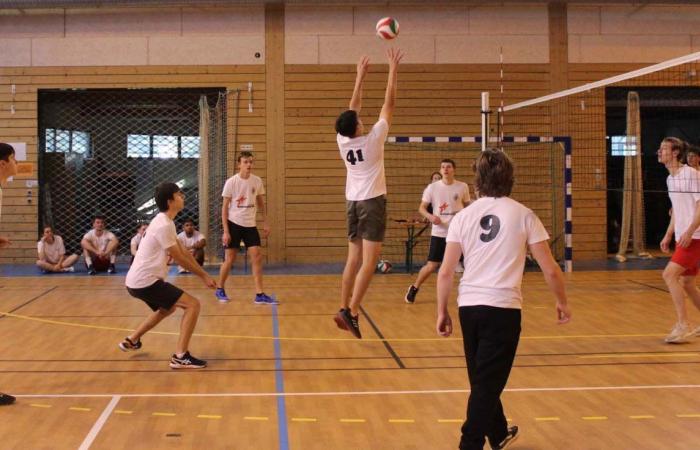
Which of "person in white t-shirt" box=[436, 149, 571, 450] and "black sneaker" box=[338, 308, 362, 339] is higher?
"person in white t-shirt" box=[436, 149, 571, 450]

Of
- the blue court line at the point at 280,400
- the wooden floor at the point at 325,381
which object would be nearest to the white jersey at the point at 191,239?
the wooden floor at the point at 325,381

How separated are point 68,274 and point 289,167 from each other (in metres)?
4.73

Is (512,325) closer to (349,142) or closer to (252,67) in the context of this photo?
(349,142)

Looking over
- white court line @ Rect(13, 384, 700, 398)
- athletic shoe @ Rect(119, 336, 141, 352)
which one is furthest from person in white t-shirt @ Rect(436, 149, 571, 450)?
athletic shoe @ Rect(119, 336, 141, 352)

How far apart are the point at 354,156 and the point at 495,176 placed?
2.76 meters

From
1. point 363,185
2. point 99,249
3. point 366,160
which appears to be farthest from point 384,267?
point 366,160

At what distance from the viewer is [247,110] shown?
1531cm

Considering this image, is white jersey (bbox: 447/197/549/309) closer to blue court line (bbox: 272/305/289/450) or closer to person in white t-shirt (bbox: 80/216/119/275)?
blue court line (bbox: 272/305/289/450)

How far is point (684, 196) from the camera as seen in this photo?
6988 millimetres

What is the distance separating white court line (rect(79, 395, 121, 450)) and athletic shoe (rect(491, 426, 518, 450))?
7.55 ft

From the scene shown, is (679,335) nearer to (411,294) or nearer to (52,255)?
(411,294)

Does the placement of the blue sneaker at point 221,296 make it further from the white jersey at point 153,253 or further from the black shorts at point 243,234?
the white jersey at point 153,253

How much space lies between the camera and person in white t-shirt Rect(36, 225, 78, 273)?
544 inches

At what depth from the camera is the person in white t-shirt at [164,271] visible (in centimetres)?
620
